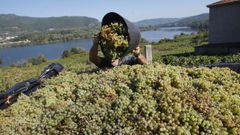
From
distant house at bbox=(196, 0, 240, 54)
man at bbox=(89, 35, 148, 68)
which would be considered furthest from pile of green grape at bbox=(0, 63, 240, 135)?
distant house at bbox=(196, 0, 240, 54)

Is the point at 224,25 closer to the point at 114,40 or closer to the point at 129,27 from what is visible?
the point at 129,27

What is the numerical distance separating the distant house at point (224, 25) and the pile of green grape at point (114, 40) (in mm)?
27792

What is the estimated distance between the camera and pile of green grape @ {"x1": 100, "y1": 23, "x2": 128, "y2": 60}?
15.9ft

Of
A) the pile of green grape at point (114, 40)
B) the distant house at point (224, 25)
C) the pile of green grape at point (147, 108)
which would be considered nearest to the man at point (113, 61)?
the pile of green grape at point (114, 40)

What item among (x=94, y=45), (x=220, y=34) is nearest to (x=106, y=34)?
(x=94, y=45)

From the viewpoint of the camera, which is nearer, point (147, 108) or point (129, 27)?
point (147, 108)

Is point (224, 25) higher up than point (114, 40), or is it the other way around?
point (114, 40)

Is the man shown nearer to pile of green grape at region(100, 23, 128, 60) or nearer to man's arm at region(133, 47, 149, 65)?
A: man's arm at region(133, 47, 149, 65)

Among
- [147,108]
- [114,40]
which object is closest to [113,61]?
[114,40]

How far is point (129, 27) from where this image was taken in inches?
194

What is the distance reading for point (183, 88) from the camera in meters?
3.48

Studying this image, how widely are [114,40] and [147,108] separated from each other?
1757 millimetres

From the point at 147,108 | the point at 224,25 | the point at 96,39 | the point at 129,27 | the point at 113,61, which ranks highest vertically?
the point at 129,27

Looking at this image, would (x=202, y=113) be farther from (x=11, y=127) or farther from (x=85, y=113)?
(x=11, y=127)
